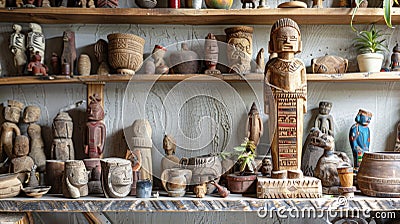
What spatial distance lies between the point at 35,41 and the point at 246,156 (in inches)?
35.0

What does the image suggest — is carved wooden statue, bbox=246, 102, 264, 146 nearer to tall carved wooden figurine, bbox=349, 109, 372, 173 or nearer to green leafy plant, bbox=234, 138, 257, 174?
green leafy plant, bbox=234, 138, 257, 174

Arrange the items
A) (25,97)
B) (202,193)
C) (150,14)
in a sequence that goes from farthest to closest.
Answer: (25,97), (150,14), (202,193)

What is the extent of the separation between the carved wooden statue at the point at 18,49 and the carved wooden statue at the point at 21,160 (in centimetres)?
27

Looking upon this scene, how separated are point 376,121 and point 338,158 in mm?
349

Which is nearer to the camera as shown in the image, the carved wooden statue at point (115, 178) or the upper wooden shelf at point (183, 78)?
the carved wooden statue at point (115, 178)

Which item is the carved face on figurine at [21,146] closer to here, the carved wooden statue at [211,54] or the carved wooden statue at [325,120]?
the carved wooden statue at [211,54]

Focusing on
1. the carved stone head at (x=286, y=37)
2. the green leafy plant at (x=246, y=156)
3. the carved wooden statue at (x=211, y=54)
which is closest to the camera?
the carved stone head at (x=286, y=37)

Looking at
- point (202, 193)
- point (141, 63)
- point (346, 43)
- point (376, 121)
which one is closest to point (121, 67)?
point (141, 63)

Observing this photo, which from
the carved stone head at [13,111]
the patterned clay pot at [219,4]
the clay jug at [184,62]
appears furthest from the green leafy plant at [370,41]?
the carved stone head at [13,111]

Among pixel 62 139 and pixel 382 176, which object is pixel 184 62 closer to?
pixel 62 139

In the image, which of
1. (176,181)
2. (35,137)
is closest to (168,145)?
(176,181)

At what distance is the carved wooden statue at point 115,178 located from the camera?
1236 mm

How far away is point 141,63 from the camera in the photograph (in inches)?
57.4

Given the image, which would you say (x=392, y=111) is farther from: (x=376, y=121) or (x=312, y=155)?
(x=312, y=155)
